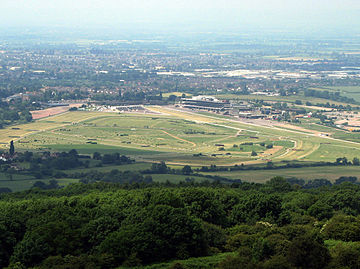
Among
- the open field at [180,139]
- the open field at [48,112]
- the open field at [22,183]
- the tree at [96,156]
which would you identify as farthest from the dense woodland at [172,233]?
the open field at [48,112]

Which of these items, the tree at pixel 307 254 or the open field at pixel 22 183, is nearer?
the tree at pixel 307 254

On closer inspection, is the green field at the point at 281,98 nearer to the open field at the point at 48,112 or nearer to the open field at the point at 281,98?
the open field at the point at 281,98

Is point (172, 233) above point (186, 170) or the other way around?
above

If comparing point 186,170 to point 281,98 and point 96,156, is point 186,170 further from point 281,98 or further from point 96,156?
point 281,98

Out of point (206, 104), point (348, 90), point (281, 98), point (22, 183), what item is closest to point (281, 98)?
point (281, 98)

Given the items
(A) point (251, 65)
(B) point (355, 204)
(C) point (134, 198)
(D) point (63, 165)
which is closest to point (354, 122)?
(D) point (63, 165)

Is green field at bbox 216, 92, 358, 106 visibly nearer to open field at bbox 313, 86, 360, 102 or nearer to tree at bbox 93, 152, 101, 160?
open field at bbox 313, 86, 360, 102
